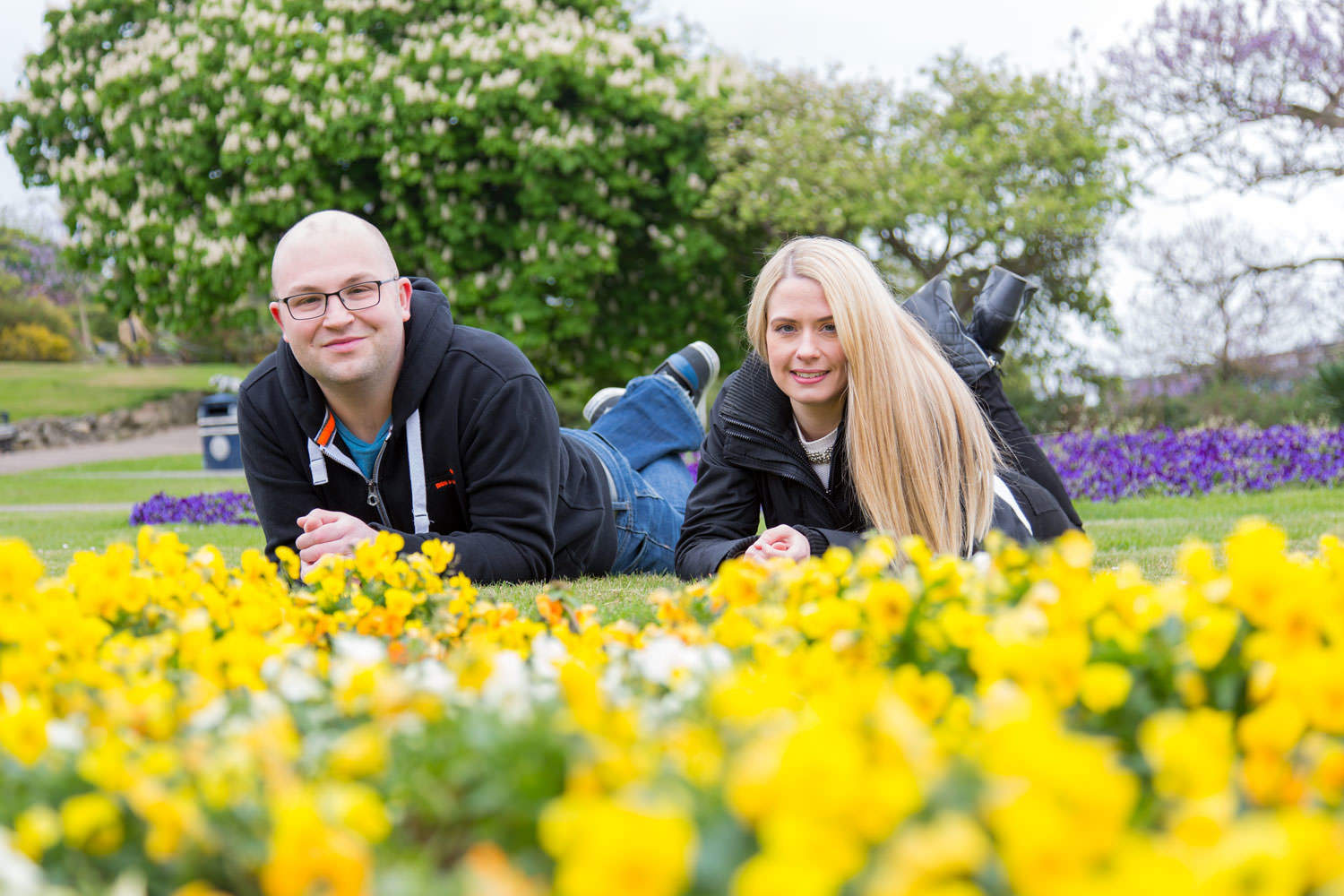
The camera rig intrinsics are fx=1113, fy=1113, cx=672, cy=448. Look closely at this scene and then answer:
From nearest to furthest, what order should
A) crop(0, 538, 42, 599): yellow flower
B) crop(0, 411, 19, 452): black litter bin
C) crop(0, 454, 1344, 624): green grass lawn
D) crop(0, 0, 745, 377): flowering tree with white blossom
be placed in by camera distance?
crop(0, 538, 42, 599): yellow flower, crop(0, 454, 1344, 624): green grass lawn, crop(0, 0, 745, 377): flowering tree with white blossom, crop(0, 411, 19, 452): black litter bin

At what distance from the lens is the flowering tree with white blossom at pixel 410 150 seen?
14.2 metres

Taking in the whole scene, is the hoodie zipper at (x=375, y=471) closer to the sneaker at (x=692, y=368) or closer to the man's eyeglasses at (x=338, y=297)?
the man's eyeglasses at (x=338, y=297)

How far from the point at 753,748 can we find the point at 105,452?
22.4 metres

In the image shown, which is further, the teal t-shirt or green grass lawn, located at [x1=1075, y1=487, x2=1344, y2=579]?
green grass lawn, located at [x1=1075, y1=487, x2=1344, y2=579]

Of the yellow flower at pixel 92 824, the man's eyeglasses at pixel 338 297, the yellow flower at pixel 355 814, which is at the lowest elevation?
the yellow flower at pixel 92 824

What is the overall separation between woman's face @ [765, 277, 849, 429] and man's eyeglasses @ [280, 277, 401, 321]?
1.39 metres

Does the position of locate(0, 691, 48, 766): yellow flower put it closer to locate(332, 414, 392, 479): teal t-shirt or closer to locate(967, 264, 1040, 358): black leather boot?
locate(332, 414, 392, 479): teal t-shirt

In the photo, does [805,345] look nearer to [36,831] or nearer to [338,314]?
[338,314]

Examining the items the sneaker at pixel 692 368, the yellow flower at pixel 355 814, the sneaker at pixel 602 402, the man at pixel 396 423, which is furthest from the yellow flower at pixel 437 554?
the sneaker at pixel 602 402

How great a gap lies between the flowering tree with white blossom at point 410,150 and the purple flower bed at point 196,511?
5.37m

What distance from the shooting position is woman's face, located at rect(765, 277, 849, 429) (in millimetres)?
3844

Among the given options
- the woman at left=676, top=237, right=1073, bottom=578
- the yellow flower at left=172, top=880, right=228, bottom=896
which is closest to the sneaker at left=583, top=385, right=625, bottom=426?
the woman at left=676, top=237, right=1073, bottom=578

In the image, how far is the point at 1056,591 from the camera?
1631 millimetres

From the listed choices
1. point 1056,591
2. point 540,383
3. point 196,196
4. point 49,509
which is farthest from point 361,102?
point 1056,591
